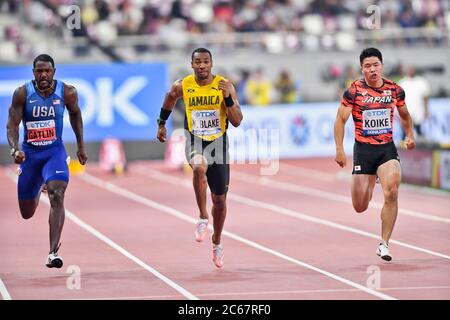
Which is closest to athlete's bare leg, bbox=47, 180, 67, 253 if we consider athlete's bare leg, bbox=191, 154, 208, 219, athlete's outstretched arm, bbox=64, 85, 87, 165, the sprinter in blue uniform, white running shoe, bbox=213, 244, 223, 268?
the sprinter in blue uniform

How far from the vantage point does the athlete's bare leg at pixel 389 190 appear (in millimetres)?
11984

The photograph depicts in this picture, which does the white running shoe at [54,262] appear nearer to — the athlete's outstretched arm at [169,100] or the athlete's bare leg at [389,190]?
the athlete's outstretched arm at [169,100]

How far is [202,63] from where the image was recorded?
1138 cm

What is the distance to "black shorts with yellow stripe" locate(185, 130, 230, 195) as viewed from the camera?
11531mm

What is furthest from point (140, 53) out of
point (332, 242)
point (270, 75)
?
point (332, 242)

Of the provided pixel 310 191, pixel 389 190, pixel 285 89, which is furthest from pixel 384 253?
pixel 285 89

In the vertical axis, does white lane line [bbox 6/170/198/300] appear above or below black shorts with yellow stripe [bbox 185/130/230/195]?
below

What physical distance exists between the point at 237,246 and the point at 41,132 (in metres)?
3.34

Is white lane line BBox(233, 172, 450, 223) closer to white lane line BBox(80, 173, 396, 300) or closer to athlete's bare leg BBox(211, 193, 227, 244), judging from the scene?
white lane line BBox(80, 173, 396, 300)

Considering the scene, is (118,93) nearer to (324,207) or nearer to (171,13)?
(171,13)

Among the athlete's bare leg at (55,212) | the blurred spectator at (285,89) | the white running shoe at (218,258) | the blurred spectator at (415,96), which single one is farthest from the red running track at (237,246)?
the blurred spectator at (285,89)

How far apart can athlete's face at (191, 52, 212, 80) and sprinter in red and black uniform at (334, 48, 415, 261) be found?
159 centimetres

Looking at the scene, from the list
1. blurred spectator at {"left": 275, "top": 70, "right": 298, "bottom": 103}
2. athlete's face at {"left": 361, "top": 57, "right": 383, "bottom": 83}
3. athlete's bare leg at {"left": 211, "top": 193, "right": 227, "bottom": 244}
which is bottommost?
athlete's bare leg at {"left": 211, "top": 193, "right": 227, "bottom": 244}

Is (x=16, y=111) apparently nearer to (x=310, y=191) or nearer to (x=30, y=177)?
(x=30, y=177)
